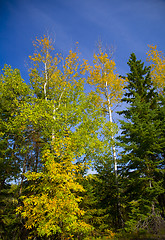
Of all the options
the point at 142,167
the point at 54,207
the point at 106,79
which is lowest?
the point at 54,207

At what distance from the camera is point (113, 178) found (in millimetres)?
10945

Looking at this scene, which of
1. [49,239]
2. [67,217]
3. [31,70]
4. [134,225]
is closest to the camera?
[67,217]

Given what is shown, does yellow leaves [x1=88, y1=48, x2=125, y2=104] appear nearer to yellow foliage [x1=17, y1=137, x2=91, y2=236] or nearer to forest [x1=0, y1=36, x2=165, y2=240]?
forest [x1=0, y1=36, x2=165, y2=240]

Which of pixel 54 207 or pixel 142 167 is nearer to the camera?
pixel 54 207

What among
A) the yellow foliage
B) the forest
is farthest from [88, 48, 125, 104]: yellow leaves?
the yellow foliage

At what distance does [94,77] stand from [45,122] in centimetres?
813

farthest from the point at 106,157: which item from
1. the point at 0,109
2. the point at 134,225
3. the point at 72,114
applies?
the point at 0,109

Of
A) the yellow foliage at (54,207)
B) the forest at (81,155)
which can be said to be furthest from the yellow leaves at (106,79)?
the yellow foliage at (54,207)

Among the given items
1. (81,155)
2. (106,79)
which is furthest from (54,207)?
(106,79)

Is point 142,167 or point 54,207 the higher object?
point 142,167

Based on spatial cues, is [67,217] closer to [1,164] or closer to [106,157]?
[106,157]

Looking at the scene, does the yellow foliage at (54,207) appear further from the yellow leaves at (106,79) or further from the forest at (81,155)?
the yellow leaves at (106,79)

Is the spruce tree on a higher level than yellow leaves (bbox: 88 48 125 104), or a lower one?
lower

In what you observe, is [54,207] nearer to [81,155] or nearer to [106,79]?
[81,155]
